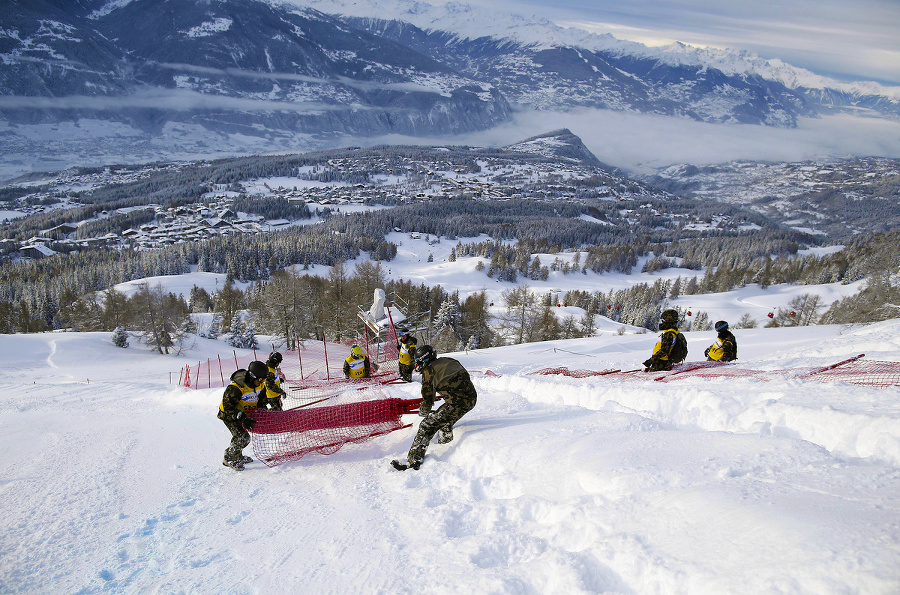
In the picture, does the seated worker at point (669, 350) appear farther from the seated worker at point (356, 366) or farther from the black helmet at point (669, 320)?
the seated worker at point (356, 366)

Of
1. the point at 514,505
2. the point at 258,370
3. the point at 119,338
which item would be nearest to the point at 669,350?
the point at 514,505

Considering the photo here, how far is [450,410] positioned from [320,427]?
2306 millimetres

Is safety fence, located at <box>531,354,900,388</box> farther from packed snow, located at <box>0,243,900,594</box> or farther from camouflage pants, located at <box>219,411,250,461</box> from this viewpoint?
camouflage pants, located at <box>219,411,250,461</box>

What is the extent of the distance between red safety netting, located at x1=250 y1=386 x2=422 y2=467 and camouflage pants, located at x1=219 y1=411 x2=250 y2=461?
17cm

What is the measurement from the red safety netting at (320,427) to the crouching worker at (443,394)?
95 centimetres

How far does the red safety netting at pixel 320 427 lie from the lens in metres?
6.44

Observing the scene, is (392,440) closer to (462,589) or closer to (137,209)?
(462,589)

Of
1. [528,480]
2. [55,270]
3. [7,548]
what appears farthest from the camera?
[55,270]

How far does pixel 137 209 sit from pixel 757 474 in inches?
6852

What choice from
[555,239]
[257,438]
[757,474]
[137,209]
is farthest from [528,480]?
[137,209]

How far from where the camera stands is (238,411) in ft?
21.0

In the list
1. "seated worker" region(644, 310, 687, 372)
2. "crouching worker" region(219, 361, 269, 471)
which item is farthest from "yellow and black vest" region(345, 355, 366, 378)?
"seated worker" region(644, 310, 687, 372)

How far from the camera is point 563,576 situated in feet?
10.4

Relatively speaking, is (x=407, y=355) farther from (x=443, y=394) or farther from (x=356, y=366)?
(x=443, y=394)
